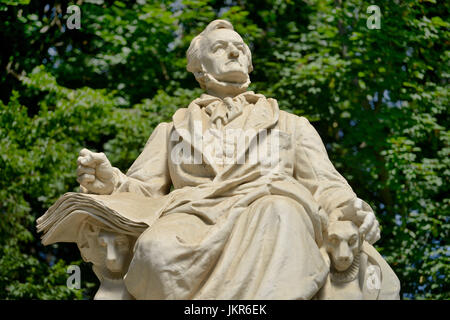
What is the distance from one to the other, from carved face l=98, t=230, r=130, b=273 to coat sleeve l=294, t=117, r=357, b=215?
3.95 feet

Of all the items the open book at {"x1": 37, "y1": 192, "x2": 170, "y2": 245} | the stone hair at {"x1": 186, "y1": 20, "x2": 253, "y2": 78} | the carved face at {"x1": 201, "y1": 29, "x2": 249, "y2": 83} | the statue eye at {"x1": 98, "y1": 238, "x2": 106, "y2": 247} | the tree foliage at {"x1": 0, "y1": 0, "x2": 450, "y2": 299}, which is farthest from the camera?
the tree foliage at {"x1": 0, "y1": 0, "x2": 450, "y2": 299}

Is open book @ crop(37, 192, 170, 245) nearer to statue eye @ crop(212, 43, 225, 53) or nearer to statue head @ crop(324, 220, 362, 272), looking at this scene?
statue head @ crop(324, 220, 362, 272)

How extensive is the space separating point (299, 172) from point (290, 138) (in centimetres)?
22

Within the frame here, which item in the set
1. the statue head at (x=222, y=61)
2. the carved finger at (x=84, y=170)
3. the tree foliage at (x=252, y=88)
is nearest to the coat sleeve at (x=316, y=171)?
the statue head at (x=222, y=61)

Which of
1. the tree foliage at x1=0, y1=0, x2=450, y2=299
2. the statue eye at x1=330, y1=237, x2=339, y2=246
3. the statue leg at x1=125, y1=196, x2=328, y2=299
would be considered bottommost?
the tree foliage at x1=0, y1=0, x2=450, y2=299

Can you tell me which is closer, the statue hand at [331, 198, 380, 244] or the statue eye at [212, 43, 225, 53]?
the statue hand at [331, 198, 380, 244]

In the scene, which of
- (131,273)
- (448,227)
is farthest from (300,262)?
(448,227)

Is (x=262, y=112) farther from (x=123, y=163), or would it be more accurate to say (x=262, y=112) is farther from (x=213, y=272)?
(x=123, y=163)

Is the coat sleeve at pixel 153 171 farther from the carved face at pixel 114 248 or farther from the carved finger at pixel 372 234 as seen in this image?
the carved finger at pixel 372 234

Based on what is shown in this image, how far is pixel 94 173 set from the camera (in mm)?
6309

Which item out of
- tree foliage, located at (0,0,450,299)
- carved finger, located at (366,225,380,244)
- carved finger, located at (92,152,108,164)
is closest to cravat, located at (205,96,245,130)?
carved finger, located at (92,152,108,164)

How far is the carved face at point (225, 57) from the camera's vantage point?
22.6 ft

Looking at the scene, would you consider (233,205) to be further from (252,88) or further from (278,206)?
(252,88)

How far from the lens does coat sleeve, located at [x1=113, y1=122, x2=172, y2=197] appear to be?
659cm
